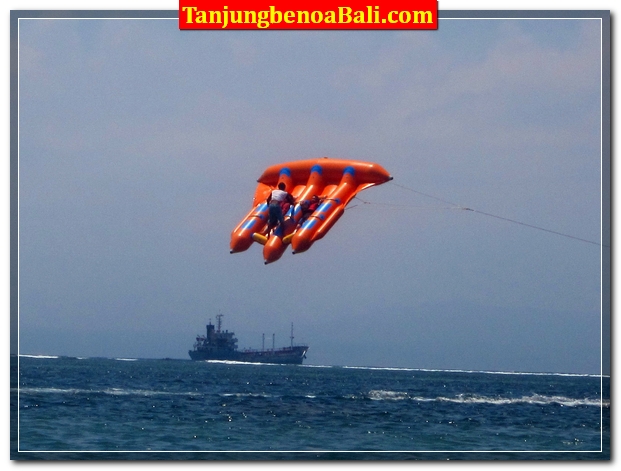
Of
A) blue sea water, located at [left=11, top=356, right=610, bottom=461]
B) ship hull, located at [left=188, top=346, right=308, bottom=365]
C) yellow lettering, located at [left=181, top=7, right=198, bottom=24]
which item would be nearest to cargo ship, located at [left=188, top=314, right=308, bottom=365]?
ship hull, located at [left=188, top=346, right=308, bottom=365]

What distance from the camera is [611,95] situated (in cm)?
1669

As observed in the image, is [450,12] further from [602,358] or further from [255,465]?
[255,465]

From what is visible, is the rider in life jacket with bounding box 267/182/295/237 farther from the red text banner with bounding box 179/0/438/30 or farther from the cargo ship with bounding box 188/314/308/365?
the cargo ship with bounding box 188/314/308/365

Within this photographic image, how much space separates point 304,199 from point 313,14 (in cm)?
355

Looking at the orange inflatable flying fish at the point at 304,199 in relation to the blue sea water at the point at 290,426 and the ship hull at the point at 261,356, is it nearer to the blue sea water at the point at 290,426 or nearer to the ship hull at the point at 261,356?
the blue sea water at the point at 290,426

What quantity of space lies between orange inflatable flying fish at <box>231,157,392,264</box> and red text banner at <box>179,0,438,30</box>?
3232mm

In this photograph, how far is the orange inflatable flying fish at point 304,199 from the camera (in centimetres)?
1864

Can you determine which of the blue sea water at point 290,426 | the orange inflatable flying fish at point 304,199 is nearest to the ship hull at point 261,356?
the blue sea water at point 290,426

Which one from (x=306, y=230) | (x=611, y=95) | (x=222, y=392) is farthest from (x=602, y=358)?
(x=222, y=392)

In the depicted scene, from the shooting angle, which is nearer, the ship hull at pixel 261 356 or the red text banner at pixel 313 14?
the red text banner at pixel 313 14

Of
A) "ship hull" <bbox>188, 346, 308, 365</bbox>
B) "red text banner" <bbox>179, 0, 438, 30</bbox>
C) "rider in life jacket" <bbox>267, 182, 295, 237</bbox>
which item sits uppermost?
"red text banner" <bbox>179, 0, 438, 30</bbox>

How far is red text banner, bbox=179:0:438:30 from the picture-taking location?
56.9 ft

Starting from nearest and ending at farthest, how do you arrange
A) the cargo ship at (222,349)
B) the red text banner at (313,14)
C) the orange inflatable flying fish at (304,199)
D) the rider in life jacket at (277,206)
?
1. the red text banner at (313,14)
2. the orange inflatable flying fish at (304,199)
3. the rider in life jacket at (277,206)
4. the cargo ship at (222,349)

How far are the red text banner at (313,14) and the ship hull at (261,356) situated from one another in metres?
66.3
